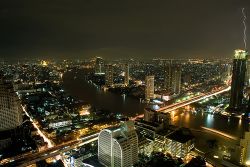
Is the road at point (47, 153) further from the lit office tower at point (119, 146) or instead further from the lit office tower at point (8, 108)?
the lit office tower at point (8, 108)

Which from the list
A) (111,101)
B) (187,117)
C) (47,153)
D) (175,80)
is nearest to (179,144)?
(187,117)

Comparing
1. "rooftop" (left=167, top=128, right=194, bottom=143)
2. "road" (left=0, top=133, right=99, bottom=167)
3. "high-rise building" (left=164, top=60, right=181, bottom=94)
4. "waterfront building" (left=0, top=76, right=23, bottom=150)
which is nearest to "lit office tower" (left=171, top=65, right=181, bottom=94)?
"high-rise building" (left=164, top=60, right=181, bottom=94)

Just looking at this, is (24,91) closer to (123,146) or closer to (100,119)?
(100,119)

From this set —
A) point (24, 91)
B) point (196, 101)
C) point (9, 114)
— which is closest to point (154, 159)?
point (9, 114)

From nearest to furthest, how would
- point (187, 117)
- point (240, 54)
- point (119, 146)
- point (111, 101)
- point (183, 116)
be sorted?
point (119, 146) < point (187, 117) < point (183, 116) < point (240, 54) < point (111, 101)

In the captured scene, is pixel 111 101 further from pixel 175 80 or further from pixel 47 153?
pixel 47 153

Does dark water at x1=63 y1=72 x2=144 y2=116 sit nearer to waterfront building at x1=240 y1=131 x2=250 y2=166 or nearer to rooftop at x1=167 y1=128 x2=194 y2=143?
rooftop at x1=167 y1=128 x2=194 y2=143

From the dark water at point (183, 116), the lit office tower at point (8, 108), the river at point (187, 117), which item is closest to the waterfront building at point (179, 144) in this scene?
the river at point (187, 117)
